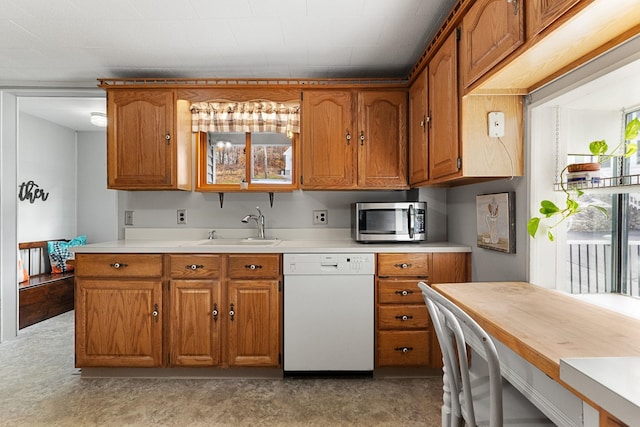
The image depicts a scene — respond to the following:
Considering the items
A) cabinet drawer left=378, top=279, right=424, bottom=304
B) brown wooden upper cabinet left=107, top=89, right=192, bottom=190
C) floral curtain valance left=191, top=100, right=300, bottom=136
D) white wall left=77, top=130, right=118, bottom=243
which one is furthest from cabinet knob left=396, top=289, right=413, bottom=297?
white wall left=77, top=130, right=118, bottom=243

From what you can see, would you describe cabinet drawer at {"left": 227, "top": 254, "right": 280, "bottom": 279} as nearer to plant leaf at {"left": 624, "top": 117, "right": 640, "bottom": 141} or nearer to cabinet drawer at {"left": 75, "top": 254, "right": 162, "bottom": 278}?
cabinet drawer at {"left": 75, "top": 254, "right": 162, "bottom": 278}

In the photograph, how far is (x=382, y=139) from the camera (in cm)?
A: 276

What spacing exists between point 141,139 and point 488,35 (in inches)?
94.0

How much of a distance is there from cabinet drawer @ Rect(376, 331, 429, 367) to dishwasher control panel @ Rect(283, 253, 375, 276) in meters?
0.48

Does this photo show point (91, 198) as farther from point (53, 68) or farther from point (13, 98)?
point (53, 68)

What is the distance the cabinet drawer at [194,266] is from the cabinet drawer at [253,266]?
0.34ft

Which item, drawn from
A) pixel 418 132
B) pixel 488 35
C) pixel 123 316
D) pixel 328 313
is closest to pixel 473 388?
pixel 328 313

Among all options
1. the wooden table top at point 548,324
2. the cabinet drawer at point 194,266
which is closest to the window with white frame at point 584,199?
the wooden table top at point 548,324

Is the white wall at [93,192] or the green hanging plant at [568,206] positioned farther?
the white wall at [93,192]

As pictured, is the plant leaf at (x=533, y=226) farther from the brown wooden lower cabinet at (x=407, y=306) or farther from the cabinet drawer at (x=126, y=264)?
the cabinet drawer at (x=126, y=264)

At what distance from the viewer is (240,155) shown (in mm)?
3008

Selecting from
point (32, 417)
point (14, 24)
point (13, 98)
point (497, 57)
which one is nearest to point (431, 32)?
point (497, 57)

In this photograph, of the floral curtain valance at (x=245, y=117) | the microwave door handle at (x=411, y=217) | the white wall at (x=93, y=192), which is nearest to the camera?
the microwave door handle at (x=411, y=217)

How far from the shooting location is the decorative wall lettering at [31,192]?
4.25 meters
